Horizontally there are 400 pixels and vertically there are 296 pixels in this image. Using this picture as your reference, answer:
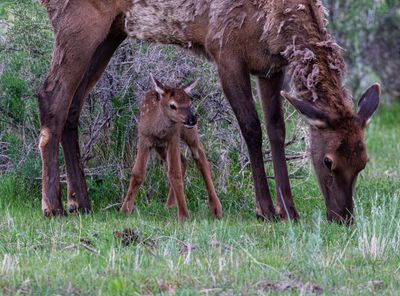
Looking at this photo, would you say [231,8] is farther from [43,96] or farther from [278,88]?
[43,96]

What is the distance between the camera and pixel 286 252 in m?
6.59

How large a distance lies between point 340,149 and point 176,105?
1623 millimetres

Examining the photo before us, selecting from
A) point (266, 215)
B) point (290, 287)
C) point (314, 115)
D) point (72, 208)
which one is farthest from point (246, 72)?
point (290, 287)

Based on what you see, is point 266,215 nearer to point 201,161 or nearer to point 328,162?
point 328,162

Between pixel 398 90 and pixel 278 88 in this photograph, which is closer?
pixel 278 88

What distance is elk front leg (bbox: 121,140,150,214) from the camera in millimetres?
8992

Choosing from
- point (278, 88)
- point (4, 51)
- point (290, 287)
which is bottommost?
point (290, 287)

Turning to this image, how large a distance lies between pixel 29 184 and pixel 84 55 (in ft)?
4.86

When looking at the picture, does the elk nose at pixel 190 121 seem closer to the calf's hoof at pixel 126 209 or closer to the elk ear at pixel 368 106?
the calf's hoof at pixel 126 209

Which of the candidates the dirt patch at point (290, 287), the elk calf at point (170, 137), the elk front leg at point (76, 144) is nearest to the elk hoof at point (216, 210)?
the elk calf at point (170, 137)

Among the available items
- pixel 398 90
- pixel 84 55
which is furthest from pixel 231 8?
pixel 398 90

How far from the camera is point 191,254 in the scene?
254 inches

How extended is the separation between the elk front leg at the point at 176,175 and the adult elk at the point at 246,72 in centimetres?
65

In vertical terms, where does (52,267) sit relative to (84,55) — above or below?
below
